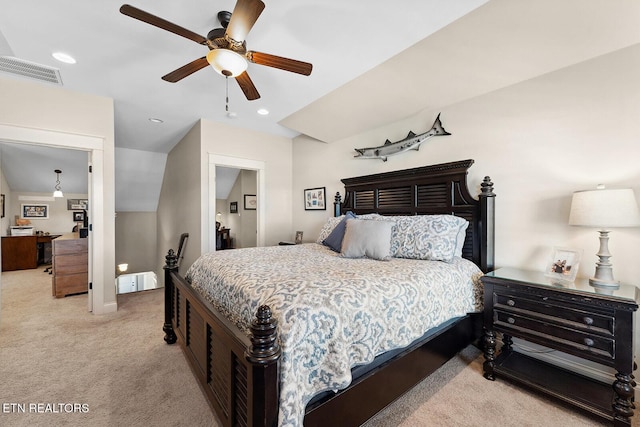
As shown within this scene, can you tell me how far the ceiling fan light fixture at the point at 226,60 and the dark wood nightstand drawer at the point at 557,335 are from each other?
2.60 m

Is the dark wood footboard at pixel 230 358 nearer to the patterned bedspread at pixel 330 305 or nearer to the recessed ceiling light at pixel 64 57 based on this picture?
the patterned bedspread at pixel 330 305

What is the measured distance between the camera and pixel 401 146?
308 centimetres

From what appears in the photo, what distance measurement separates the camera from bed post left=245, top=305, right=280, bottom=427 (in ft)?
3.13

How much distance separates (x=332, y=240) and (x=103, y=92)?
3.18 metres

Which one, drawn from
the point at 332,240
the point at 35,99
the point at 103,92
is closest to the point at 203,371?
the point at 332,240

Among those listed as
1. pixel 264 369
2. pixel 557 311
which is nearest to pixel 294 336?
pixel 264 369

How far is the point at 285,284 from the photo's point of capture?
134 centimetres

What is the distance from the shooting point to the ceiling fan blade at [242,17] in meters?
1.44

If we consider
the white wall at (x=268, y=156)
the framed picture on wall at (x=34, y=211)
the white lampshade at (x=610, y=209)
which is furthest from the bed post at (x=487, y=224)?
the framed picture on wall at (x=34, y=211)

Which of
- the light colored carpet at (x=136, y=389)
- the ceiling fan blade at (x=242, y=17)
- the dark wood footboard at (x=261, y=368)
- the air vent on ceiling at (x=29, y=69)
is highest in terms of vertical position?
the air vent on ceiling at (x=29, y=69)

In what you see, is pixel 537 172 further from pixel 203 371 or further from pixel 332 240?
pixel 203 371

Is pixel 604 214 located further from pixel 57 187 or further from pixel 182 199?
pixel 57 187

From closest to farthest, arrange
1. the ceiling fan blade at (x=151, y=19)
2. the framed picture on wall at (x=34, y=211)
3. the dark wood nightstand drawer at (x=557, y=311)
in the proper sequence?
the ceiling fan blade at (x=151, y=19) < the dark wood nightstand drawer at (x=557, y=311) < the framed picture on wall at (x=34, y=211)

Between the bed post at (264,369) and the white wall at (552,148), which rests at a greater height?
the white wall at (552,148)
